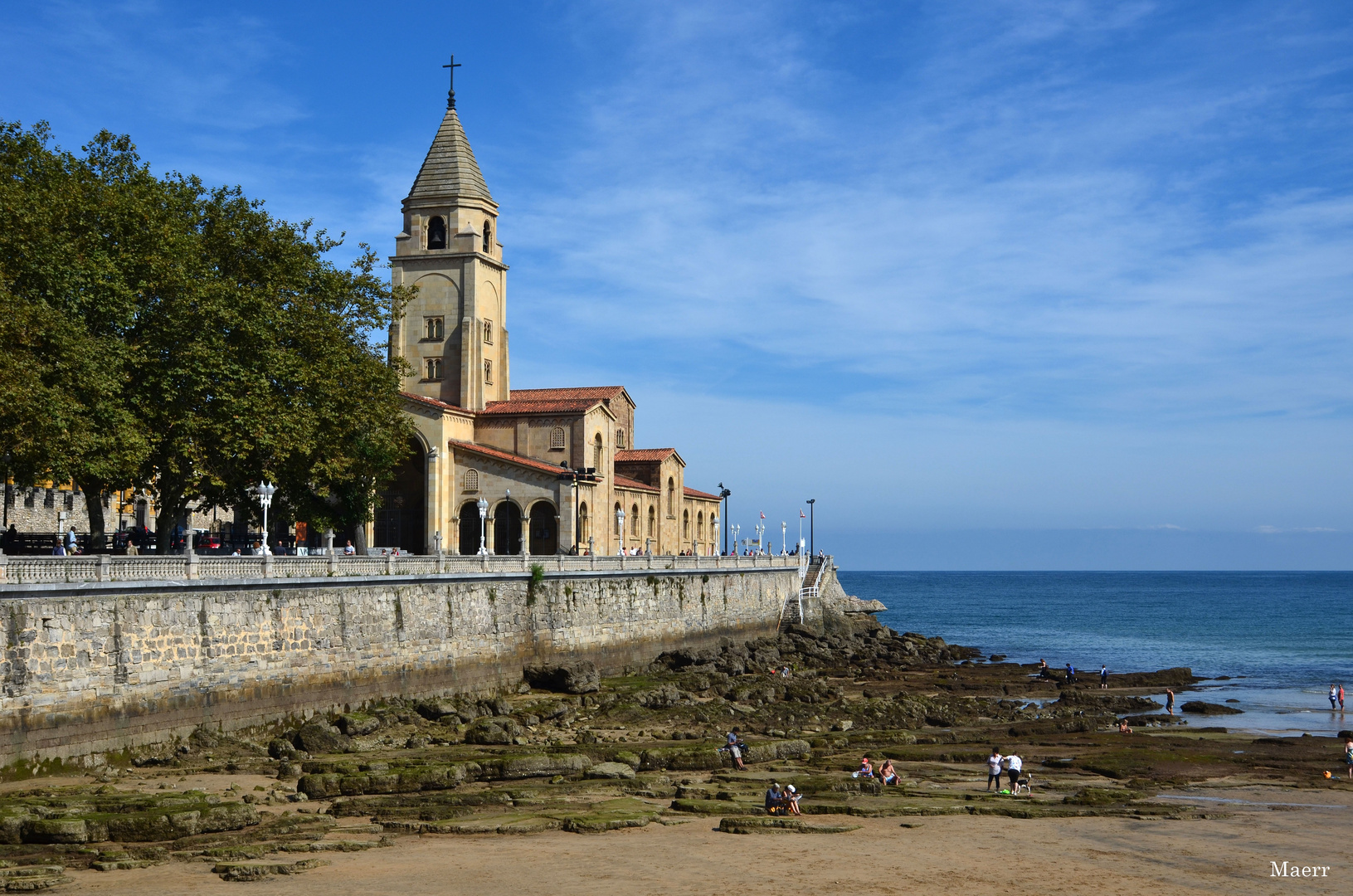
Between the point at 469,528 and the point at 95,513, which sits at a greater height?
the point at 95,513

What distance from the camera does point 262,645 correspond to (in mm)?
32188

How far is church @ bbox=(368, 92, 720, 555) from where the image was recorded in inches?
2402

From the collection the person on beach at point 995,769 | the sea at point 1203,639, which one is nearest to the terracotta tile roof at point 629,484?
the sea at point 1203,639

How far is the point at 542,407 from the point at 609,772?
39.8m

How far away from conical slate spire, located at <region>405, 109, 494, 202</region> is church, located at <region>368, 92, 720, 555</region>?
64 mm

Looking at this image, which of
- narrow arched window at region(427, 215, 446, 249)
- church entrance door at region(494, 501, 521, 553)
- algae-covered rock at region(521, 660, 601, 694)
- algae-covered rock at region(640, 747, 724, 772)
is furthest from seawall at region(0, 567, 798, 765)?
narrow arched window at region(427, 215, 446, 249)

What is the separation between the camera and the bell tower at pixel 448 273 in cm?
6738

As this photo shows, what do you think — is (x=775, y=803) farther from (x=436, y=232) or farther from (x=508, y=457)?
(x=436, y=232)

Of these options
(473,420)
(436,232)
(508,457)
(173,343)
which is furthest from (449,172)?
(173,343)

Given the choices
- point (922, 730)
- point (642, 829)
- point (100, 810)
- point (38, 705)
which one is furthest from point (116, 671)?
point (922, 730)

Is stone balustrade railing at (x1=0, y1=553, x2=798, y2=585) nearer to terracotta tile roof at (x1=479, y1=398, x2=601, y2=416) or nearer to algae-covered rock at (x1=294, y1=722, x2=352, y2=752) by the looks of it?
algae-covered rock at (x1=294, y1=722, x2=352, y2=752)

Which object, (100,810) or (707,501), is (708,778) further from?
(707,501)

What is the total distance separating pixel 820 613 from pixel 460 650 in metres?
44.4

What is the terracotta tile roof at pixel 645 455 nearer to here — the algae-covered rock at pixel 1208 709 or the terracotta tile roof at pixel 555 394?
the terracotta tile roof at pixel 555 394
